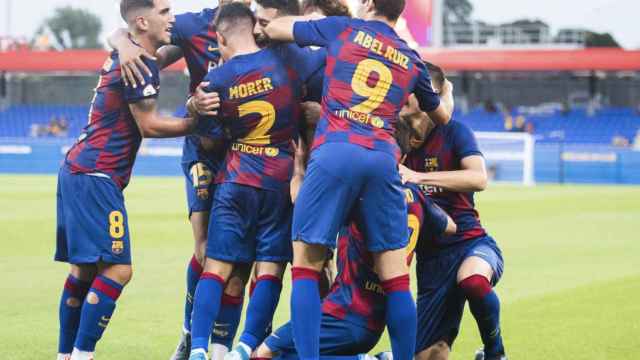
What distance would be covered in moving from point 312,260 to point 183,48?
201 centimetres

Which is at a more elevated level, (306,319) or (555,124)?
(306,319)

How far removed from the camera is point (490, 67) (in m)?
44.7

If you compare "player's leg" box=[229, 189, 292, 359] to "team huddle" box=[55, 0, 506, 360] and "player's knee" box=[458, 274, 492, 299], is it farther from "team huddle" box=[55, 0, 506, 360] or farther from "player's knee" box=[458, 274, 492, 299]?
"player's knee" box=[458, 274, 492, 299]

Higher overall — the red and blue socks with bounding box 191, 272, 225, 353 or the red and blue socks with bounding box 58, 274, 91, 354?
the red and blue socks with bounding box 191, 272, 225, 353

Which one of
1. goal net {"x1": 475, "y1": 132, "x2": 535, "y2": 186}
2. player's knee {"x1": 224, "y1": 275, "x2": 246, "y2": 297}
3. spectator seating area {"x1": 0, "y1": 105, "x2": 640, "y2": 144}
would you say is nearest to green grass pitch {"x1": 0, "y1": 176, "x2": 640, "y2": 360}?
player's knee {"x1": 224, "y1": 275, "x2": 246, "y2": 297}

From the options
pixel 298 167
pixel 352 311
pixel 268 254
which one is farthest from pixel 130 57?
pixel 352 311

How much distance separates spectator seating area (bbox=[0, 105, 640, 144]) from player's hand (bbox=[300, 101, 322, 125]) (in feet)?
106

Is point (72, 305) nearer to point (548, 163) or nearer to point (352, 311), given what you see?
point (352, 311)

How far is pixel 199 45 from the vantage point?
7.00 meters

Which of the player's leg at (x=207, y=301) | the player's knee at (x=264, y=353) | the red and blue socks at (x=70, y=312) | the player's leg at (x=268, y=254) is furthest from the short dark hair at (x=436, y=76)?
the red and blue socks at (x=70, y=312)

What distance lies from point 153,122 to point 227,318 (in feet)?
3.97

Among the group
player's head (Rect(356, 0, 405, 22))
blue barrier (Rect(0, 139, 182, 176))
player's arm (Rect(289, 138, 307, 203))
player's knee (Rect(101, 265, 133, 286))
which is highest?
player's head (Rect(356, 0, 405, 22))

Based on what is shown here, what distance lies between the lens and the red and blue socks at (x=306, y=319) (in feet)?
18.4

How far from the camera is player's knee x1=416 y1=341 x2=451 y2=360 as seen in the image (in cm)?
646
